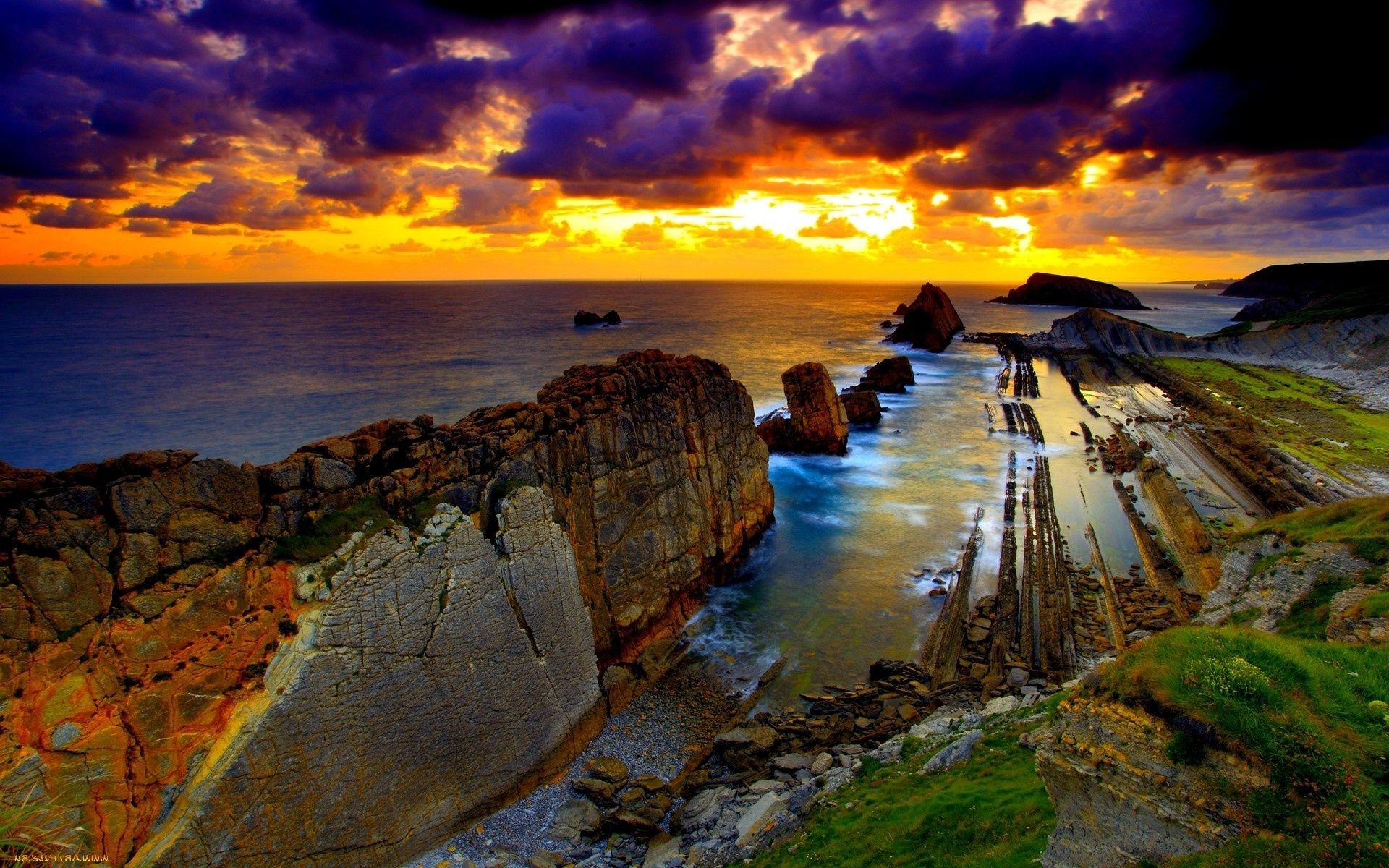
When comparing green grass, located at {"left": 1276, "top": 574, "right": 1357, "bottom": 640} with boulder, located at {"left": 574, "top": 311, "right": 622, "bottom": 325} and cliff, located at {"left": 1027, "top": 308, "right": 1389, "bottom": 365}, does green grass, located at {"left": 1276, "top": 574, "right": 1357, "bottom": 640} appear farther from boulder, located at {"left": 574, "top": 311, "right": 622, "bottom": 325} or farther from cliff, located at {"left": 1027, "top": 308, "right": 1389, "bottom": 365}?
boulder, located at {"left": 574, "top": 311, "right": 622, "bottom": 325}

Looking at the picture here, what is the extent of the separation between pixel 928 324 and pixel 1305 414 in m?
68.8

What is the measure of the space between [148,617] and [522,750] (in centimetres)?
1008

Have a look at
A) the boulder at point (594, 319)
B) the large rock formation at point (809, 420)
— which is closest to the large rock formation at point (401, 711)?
the large rock formation at point (809, 420)

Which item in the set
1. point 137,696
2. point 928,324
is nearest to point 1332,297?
point 928,324

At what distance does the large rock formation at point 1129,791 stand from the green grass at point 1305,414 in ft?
172

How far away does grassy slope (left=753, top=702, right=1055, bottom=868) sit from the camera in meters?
13.5

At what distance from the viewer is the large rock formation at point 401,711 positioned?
14.9 m

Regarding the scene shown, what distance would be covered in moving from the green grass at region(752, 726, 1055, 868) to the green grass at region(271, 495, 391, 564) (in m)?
12.8

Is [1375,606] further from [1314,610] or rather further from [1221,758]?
[1221,758]

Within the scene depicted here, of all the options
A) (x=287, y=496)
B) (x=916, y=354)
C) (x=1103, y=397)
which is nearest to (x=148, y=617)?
(x=287, y=496)

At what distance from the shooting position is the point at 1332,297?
128 m

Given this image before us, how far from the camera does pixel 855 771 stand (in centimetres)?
1816

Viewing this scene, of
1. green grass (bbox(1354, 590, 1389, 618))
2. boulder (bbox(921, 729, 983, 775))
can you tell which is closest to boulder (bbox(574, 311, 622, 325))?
boulder (bbox(921, 729, 983, 775))

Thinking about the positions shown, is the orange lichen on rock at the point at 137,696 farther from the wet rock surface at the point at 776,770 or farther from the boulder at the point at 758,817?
the boulder at the point at 758,817
